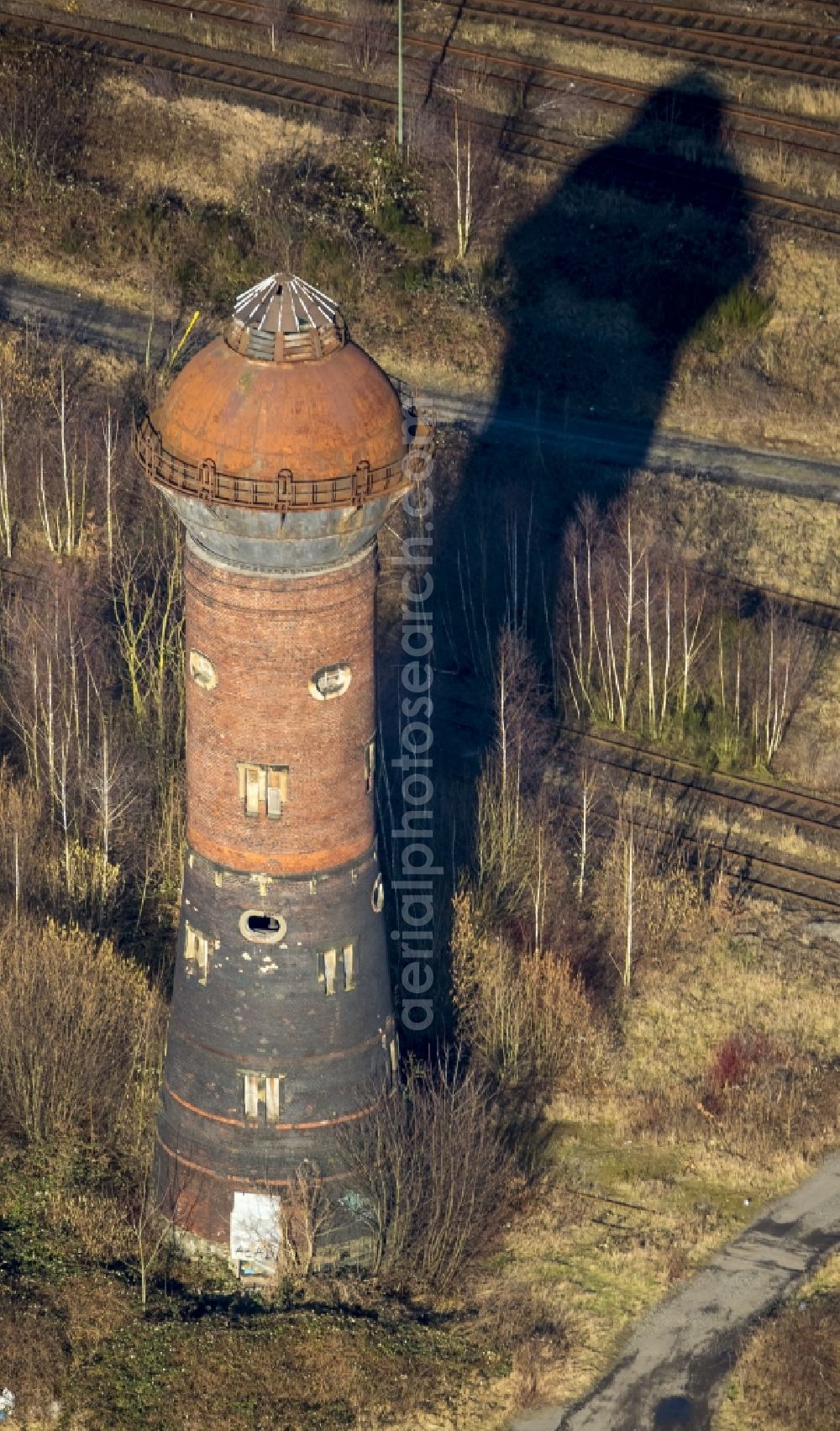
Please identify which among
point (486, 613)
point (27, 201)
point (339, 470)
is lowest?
point (486, 613)

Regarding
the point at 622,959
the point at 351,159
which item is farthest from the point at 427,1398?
the point at 351,159

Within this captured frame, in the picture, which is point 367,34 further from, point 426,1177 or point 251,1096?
point 251,1096

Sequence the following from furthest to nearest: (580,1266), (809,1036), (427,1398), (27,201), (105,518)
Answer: (27,201), (105,518), (809,1036), (580,1266), (427,1398)

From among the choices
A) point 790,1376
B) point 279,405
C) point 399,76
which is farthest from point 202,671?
point 399,76

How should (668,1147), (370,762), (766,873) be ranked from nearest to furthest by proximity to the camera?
(370,762) → (668,1147) → (766,873)

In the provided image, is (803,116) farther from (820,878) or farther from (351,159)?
(820,878)

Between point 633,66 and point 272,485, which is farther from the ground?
point 272,485

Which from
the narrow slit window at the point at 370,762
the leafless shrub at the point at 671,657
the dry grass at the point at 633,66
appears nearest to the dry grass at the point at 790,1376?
the narrow slit window at the point at 370,762
